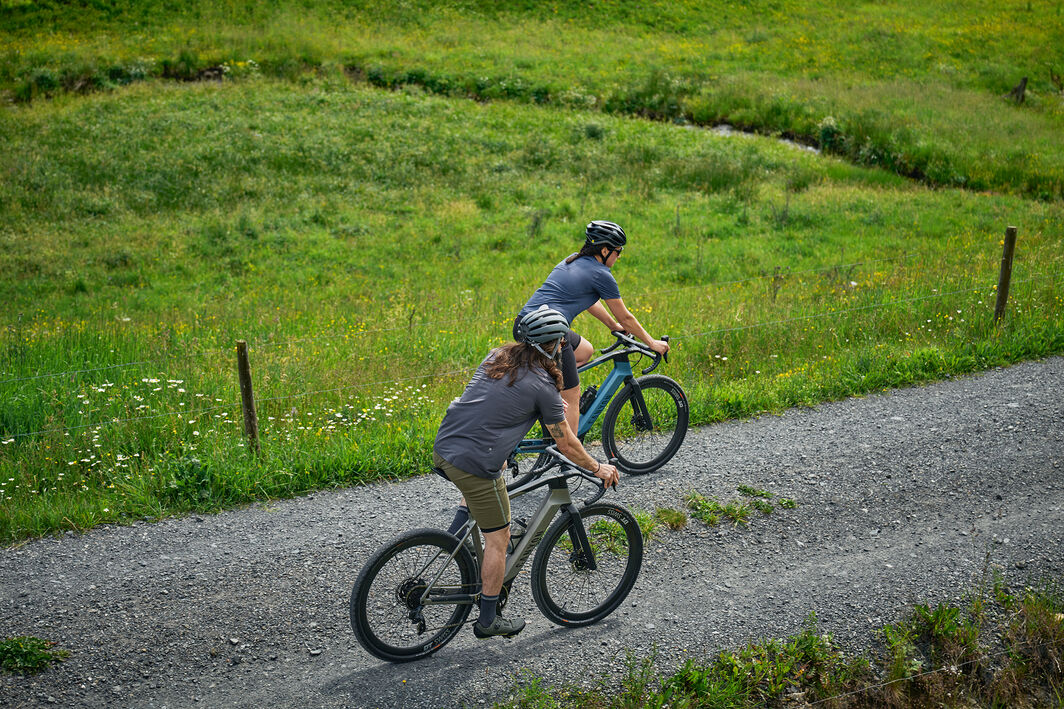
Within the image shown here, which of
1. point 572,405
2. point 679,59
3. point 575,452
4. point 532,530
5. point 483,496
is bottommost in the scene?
point 532,530

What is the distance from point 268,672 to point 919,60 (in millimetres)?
41189

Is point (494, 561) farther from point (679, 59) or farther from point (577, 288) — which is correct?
point (679, 59)

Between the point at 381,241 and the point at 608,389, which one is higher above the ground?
the point at 608,389

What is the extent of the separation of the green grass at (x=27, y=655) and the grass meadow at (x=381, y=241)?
1520 millimetres

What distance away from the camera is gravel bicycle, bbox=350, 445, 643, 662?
4859 mm

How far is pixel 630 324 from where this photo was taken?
6.99m

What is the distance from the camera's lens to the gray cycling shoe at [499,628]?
5148mm

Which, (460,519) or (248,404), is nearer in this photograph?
(460,519)

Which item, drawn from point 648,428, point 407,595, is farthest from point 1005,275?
point 407,595

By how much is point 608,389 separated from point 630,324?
647 mm

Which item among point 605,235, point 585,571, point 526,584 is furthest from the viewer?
point 605,235

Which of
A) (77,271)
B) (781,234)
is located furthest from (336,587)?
(781,234)

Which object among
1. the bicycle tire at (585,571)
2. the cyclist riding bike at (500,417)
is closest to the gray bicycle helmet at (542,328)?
the cyclist riding bike at (500,417)

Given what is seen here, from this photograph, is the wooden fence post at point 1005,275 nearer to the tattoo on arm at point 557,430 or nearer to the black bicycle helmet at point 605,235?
the black bicycle helmet at point 605,235
